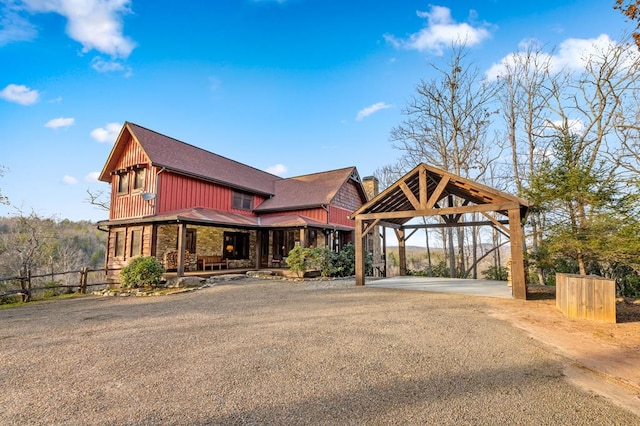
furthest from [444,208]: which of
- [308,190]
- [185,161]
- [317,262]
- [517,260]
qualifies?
[185,161]

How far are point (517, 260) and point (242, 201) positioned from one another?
47.9ft

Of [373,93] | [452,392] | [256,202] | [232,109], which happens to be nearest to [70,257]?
[256,202]

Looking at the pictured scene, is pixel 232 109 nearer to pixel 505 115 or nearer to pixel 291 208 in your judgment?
pixel 291 208

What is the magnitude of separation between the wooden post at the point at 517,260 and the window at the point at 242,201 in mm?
14201

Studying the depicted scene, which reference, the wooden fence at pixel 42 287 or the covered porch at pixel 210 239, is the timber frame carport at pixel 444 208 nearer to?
the covered porch at pixel 210 239

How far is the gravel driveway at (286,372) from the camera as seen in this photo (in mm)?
2479

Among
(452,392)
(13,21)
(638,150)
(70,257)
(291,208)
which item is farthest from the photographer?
(70,257)

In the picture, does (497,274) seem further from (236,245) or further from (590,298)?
(236,245)

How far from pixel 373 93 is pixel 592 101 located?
410 inches

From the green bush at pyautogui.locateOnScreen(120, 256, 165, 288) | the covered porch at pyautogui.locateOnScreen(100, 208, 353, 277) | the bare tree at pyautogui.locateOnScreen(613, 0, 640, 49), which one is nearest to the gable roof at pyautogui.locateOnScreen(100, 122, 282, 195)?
the covered porch at pyautogui.locateOnScreen(100, 208, 353, 277)

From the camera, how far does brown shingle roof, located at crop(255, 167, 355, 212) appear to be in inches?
689

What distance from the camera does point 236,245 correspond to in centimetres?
1714

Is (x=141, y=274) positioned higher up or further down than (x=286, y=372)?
higher up

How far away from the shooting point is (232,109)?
56.9ft
